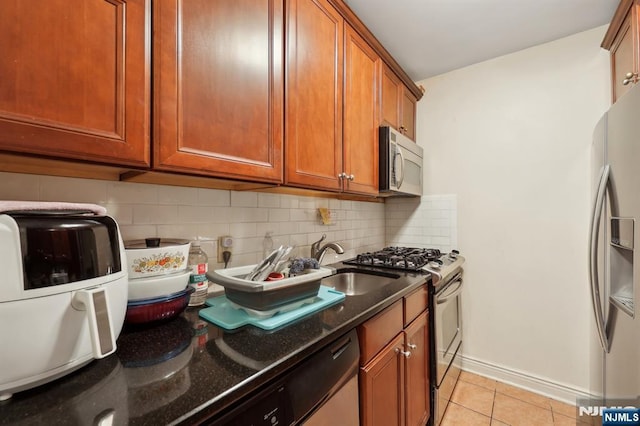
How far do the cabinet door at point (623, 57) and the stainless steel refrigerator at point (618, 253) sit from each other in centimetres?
35

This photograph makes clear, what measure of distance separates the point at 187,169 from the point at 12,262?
1.43 ft

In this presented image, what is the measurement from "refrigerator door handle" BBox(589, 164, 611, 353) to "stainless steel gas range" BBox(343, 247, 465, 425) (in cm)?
64

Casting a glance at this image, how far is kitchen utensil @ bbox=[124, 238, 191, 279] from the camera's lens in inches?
32.1

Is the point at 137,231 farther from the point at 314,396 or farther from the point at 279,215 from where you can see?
the point at 314,396

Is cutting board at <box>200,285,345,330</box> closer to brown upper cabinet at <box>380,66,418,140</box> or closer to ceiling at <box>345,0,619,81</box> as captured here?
brown upper cabinet at <box>380,66,418,140</box>

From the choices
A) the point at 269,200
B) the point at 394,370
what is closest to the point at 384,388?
the point at 394,370

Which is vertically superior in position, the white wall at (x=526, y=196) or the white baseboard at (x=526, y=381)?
the white wall at (x=526, y=196)

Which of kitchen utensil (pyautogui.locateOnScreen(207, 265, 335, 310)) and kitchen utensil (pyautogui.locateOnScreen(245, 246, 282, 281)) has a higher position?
kitchen utensil (pyautogui.locateOnScreen(245, 246, 282, 281))

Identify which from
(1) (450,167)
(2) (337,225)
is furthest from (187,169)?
(1) (450,167)

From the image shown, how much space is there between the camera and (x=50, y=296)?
0.53 m

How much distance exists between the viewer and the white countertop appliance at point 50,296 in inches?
19.3

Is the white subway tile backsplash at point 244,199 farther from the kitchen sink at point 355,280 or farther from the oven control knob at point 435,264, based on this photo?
the oven control knob at point 435,264

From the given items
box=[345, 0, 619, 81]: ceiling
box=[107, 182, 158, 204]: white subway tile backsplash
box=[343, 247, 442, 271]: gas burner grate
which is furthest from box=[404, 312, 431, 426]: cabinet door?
Result: box=[345, 0, 619, 81]: ceiling

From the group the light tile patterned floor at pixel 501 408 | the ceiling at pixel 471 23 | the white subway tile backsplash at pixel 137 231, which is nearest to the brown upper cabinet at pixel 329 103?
the ceiling at pixel 471 23
